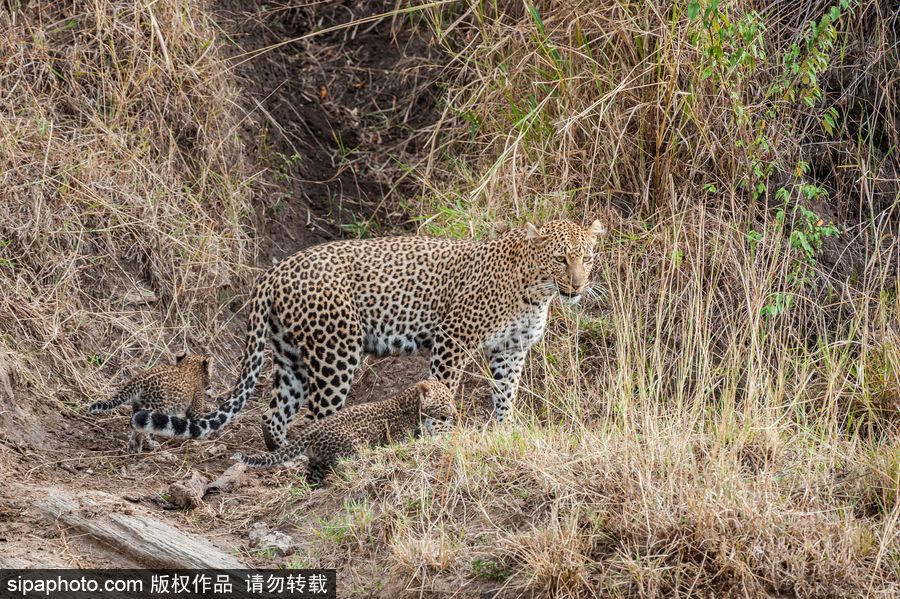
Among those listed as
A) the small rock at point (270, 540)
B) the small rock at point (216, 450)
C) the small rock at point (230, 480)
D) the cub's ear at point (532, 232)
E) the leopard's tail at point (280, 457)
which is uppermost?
the cub's ear at point (532, 232)

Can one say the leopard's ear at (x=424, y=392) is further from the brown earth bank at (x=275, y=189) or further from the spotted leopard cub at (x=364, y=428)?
the brown earth bank at (x=275, y=189)

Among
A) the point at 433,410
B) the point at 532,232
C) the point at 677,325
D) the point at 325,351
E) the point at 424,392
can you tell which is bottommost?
the point at 433,410

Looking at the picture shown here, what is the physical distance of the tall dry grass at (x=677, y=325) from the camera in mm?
5719

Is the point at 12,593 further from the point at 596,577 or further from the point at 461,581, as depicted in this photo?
the point at 596,577

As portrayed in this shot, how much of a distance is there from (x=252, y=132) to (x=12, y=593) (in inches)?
268

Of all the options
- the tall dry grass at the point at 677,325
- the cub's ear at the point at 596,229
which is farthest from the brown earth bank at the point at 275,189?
the cub's ear at the point at 596,229

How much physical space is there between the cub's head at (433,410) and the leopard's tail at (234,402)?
1.50m

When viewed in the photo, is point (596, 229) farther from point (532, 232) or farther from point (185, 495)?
point (185, 495)

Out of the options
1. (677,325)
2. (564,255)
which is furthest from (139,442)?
(677,325)

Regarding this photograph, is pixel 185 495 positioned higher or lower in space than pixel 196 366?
lower

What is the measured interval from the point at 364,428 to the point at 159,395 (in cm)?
170

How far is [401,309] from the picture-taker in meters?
8.95

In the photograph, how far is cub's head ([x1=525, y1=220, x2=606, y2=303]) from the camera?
835 centimetres

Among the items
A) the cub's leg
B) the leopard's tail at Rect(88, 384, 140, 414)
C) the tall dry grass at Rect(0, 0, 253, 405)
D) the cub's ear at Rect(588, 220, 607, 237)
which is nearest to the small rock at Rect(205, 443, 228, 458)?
the cub's leg
